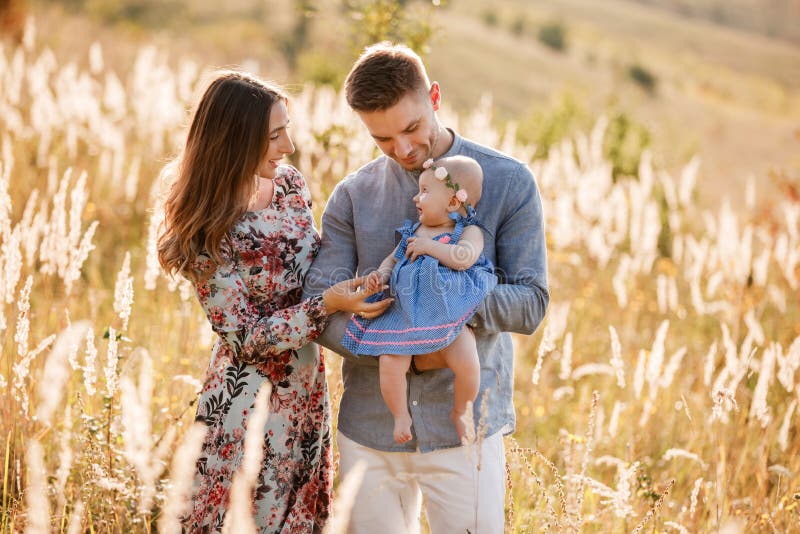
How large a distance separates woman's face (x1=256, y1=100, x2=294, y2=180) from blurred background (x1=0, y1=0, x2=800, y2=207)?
4.76ft

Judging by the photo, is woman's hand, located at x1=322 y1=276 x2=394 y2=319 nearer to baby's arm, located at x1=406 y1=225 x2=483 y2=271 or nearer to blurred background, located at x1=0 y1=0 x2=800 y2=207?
baby's arm, located at x1=406 y1=225 x2=483 y2=271

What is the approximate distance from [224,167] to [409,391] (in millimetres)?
988

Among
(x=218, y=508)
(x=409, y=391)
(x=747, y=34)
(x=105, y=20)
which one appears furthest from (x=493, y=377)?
(x=747, y=34)

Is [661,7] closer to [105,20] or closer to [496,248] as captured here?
[105,20]

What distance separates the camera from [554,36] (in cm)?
3634

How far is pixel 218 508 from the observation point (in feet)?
9.10

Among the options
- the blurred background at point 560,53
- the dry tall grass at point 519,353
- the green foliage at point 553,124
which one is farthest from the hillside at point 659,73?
the dry tall grass at point 519,353

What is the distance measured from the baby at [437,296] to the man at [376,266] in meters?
0.07

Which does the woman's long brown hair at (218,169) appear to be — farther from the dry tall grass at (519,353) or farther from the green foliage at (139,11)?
the green foliage at (139,11)

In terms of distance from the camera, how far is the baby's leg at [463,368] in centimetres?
254

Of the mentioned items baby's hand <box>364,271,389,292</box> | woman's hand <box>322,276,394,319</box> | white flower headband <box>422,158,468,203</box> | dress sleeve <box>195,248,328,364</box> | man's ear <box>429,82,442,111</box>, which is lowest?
dress sleeve <box>195,248,328,364</box>

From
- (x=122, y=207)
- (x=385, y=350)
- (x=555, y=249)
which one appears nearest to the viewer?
(x=385, y=350)

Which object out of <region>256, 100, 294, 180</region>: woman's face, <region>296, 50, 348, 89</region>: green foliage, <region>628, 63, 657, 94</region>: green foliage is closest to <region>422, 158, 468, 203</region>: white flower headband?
<region>256, 100, 294, 180</region>: woman's face

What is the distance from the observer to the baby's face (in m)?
2.59
